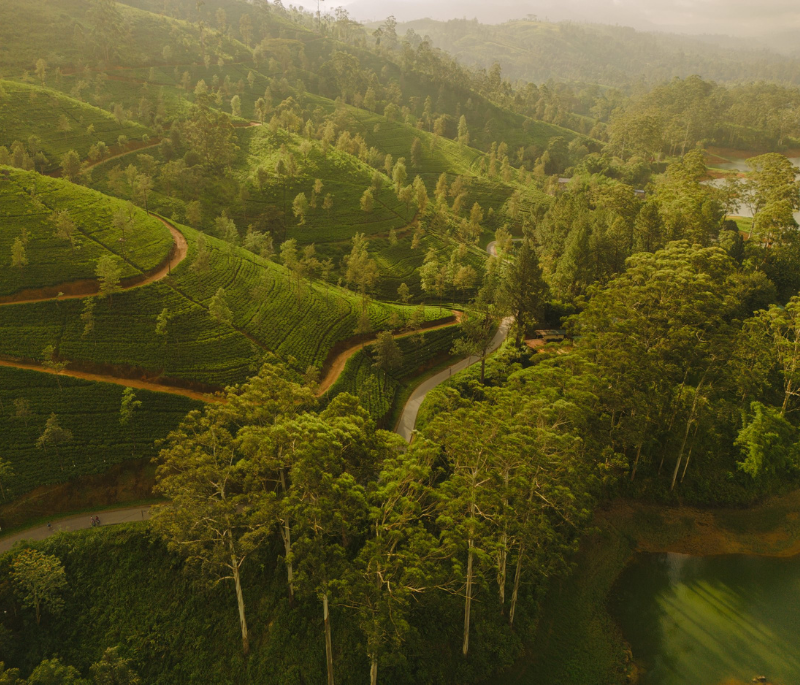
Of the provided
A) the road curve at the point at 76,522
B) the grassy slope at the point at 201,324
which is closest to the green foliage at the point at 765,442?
the grassy slope at the point at 201,324

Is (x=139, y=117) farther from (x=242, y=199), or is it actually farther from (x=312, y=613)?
(x=312, y=613)

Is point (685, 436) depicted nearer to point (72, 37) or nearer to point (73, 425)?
point (73, 425)

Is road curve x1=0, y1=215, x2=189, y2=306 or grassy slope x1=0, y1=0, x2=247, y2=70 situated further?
grassy slope x1=0, y1=0, x2=247, y2=70

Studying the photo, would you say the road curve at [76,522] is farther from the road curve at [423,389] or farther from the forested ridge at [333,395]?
the road curve at [423,389]

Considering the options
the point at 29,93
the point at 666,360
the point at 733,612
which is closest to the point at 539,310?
the point at 666,360

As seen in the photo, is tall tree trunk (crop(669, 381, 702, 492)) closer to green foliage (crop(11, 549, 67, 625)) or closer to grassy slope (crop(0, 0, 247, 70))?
green foliage (crop(11, 549, 67, 625))

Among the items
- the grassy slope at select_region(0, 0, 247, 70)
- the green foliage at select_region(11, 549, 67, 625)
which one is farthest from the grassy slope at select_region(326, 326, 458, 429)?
the grassy slope at select_region(0, 0, 247, 70)
